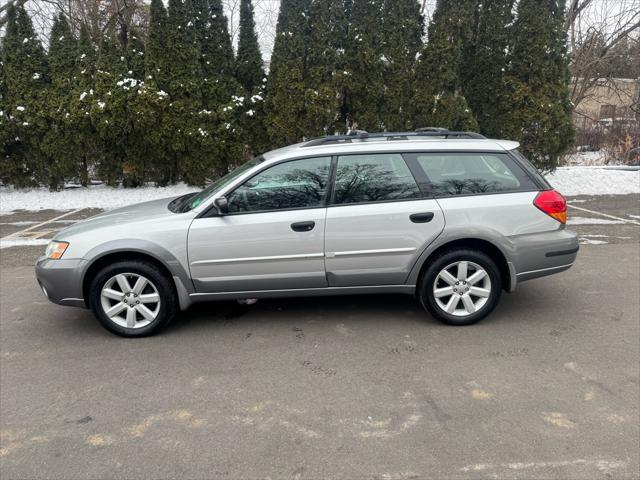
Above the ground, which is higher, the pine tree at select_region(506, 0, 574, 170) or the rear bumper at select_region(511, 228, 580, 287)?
the pine tree at select_region(506, 0, 574, 170)

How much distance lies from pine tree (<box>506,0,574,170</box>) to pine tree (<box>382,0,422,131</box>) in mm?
2162

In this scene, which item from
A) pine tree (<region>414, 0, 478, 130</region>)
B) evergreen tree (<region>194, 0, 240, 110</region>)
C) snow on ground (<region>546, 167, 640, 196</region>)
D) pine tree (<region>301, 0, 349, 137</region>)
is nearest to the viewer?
pine tree (<region>414, 0, 478, 130</region>)

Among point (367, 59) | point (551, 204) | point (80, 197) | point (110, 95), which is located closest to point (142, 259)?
point (551, 204)

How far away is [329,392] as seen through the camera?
3.23 m

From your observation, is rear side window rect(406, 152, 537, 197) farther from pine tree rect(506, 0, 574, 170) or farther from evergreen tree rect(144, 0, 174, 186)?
evergreen tree rect(144, 0, 174, 186)

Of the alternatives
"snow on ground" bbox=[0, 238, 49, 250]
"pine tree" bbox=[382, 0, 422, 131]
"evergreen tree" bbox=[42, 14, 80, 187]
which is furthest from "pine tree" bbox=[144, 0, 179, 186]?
"pine tree" bbox=[382, 0, 422, 131]

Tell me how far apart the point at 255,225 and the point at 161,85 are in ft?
25.9

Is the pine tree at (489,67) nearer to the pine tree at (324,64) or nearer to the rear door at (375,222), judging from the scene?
the pine tree at (324,64)

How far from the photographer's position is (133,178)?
37.1 feet

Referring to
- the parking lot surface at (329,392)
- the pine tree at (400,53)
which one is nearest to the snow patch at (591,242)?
the parking lot surface at (329,392)

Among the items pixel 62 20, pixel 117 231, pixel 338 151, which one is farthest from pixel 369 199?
pixel 62 20

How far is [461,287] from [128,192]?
894 cm

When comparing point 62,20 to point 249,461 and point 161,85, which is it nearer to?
point 161,85

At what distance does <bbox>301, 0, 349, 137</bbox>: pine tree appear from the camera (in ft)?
35.2
